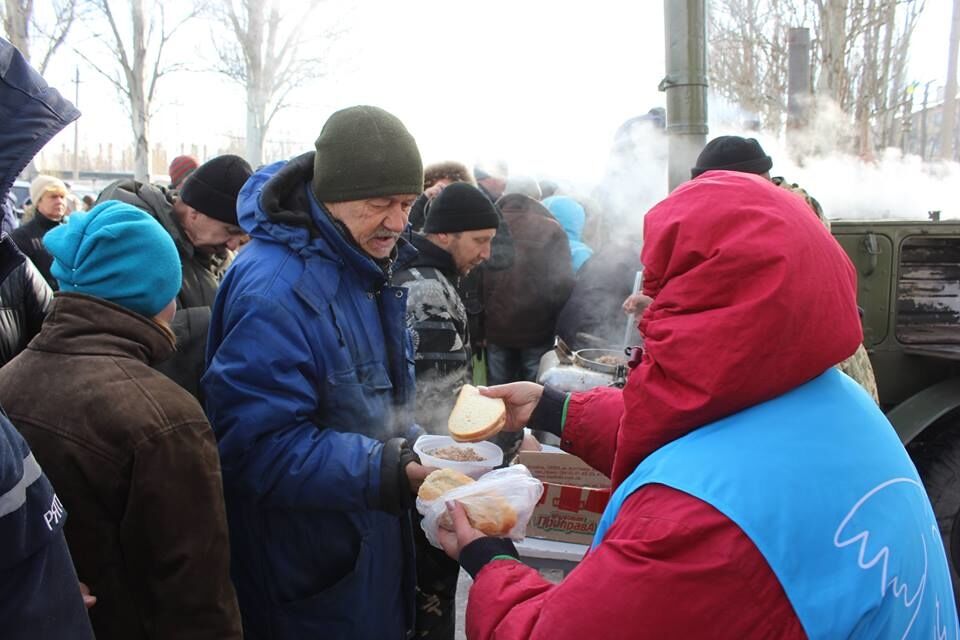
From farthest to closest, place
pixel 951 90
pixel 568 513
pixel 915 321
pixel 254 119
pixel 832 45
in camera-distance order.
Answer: pixel 254 119
pixel 951 90
pixel 832 45
pixel 915 321
pixel 568 513

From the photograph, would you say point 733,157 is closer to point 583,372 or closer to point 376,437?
point 583,372

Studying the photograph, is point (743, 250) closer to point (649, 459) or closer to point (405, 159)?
point (649, 459)

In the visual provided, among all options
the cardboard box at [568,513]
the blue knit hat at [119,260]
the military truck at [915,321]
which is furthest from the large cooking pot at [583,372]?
the blue knit hat at [119,260]

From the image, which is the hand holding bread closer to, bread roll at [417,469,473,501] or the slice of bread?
the slice of bread

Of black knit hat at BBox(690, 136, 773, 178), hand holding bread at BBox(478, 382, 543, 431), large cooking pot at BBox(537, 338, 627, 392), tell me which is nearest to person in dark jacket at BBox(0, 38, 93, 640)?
hand holding bread at BBox(478, 382, 543, 431)

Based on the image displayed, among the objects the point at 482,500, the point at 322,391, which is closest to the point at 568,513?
the point at 482,500

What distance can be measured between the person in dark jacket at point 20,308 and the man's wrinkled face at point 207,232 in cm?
69

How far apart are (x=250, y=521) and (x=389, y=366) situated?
2.03ft

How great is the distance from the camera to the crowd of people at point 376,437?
1.17m

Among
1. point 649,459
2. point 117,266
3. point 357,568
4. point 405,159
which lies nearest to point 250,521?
point 357,568

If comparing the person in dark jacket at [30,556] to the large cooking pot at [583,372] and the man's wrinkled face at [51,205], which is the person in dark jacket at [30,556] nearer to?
the large cooking pot at [583,372]

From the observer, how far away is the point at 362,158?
87.0 inches

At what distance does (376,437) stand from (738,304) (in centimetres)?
136

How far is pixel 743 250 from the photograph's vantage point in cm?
120
